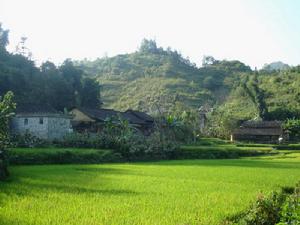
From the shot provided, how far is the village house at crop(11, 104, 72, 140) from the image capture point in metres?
38.0

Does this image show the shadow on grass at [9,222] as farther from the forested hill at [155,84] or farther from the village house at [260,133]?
the village house at [260,133]

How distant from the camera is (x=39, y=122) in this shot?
38188mm

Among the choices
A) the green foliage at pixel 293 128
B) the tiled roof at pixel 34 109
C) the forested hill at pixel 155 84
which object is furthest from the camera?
the green foliage at pixel 293 128

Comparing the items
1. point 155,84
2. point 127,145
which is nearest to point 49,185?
point 127,145

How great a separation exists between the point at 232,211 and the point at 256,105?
2462 inches

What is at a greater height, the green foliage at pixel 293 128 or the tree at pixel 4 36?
the tree at pixel 4 36

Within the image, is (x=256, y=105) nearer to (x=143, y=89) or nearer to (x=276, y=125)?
(x=276, y=125)

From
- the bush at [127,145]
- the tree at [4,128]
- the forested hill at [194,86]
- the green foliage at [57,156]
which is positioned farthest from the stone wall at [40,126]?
the forested hill at [194,86]

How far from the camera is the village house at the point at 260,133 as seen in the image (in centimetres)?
5753

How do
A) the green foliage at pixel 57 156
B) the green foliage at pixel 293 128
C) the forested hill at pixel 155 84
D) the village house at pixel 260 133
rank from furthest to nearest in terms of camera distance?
1. the village house at pixel 260 133
2. the green foliage at pixel 293 128
3. the forested hill at pixel 155 84
4. the green foliage at pixel 57 156

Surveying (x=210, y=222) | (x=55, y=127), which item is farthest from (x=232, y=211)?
(x=55, y=127)

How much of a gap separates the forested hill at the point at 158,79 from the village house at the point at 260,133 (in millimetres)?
15137

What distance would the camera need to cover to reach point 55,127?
38.8 metres

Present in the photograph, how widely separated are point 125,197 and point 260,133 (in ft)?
155
